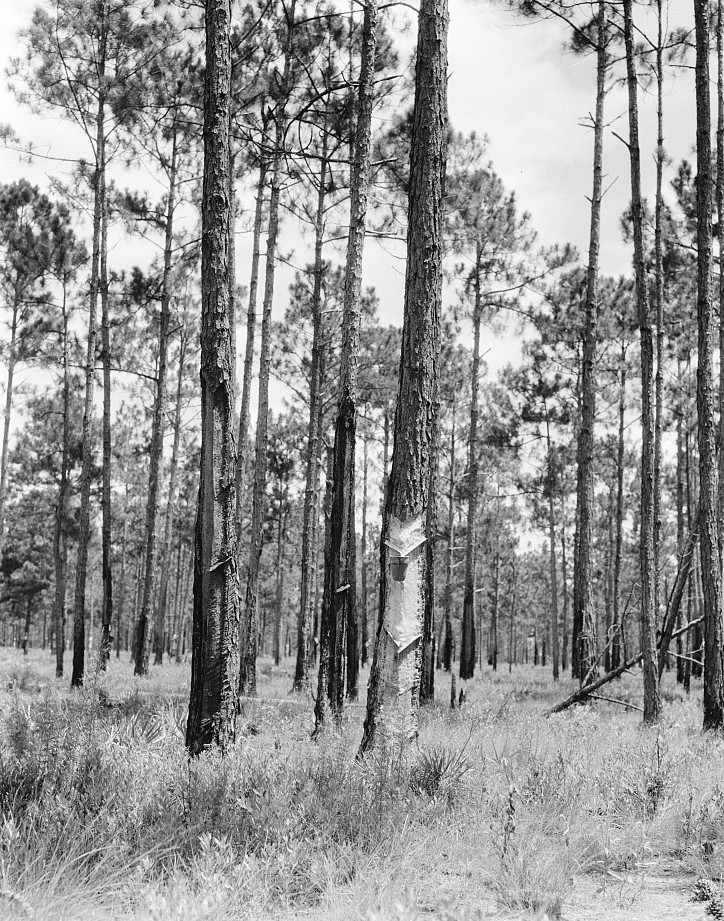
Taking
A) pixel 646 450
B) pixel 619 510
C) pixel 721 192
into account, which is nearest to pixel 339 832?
pixel 646 450

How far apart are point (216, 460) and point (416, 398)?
1471 mm

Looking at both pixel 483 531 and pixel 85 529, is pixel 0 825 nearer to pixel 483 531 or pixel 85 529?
pixel 85 529

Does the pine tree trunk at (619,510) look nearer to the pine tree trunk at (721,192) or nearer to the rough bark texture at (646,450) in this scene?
the pine tree trunk at (721,192)

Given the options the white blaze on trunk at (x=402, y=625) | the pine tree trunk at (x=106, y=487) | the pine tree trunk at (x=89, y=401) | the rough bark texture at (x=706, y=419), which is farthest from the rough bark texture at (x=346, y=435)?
the pine tree trunk at (x=106, y=487)

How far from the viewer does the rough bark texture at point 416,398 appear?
15.1 feet

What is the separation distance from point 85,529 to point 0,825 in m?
10.3

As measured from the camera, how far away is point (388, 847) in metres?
3.34

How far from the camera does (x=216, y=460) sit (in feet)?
17.0

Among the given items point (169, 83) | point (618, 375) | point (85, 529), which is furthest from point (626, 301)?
point (85, 529)

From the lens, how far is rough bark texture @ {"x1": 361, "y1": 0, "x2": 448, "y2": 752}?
4.60 m

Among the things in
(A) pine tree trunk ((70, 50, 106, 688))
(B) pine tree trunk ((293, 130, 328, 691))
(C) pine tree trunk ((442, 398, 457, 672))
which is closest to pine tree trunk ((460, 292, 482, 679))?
(C) pine tree trunk ((442, 398, 457, 672))

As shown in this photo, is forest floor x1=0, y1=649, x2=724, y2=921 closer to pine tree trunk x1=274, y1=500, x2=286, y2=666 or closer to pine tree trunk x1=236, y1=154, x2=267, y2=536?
pine tree trunk x1=236, y1=154, x2=267, y2=536

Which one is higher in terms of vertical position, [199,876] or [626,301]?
[626,301]

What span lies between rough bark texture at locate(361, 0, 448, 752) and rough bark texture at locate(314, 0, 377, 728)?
2.10m
